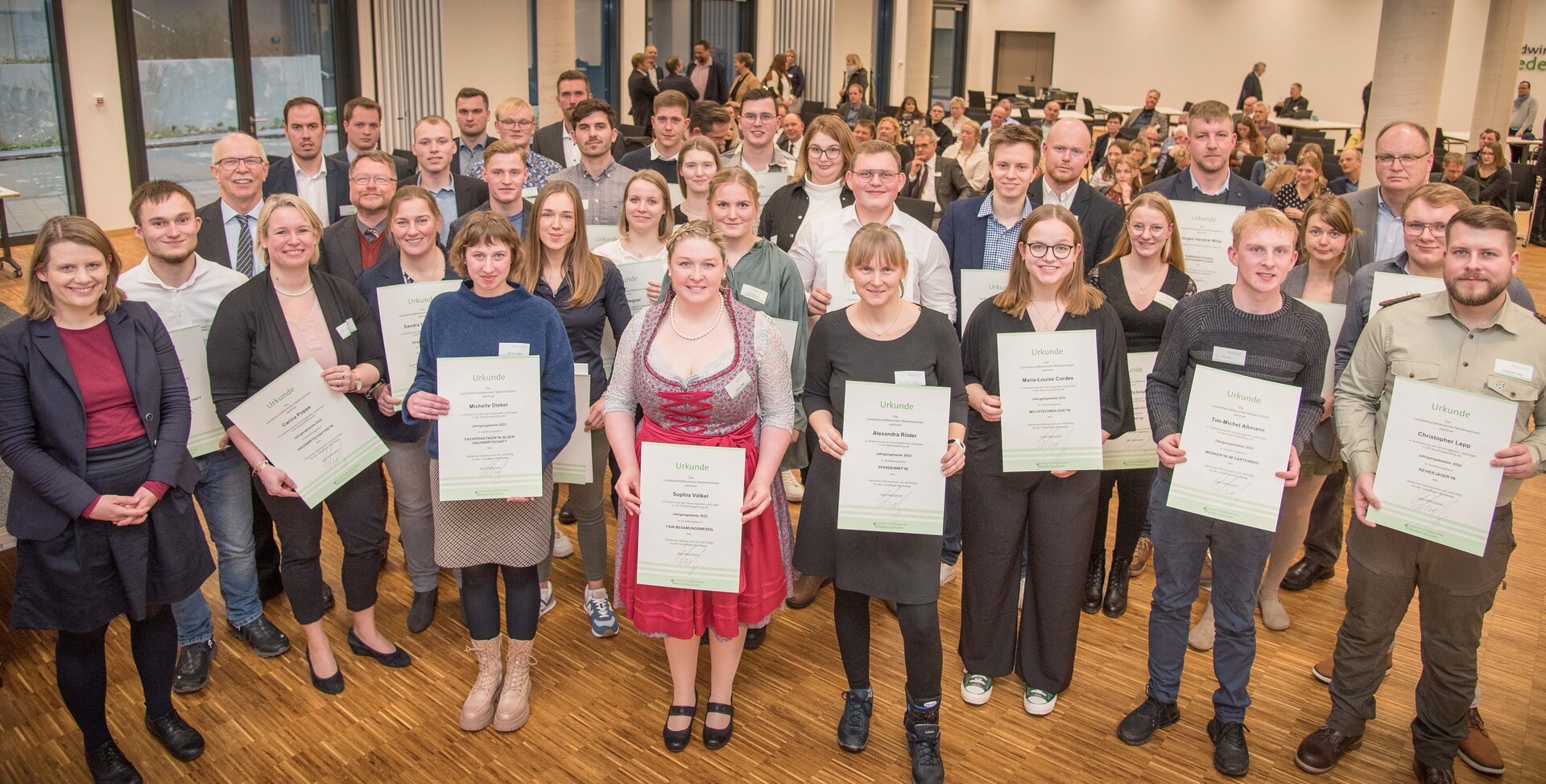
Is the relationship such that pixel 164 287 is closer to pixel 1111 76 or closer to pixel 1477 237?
pixel 1477 237

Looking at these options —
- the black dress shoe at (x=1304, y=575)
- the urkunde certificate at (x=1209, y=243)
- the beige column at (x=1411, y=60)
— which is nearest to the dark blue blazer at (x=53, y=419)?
the urkunde certificate at (x=1209, y=243)

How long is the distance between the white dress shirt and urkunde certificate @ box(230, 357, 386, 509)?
1.57m

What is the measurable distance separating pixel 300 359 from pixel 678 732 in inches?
62.7

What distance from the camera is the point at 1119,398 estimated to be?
127 inches

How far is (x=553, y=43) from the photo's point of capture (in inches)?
473

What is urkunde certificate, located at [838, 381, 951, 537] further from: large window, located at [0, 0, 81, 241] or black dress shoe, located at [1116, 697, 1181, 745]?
large window, located at [0, 0, 81, 241]

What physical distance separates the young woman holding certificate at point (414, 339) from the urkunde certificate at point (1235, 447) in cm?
232

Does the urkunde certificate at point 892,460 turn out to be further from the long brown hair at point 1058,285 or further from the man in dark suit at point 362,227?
the man in dark suit at point 362,227

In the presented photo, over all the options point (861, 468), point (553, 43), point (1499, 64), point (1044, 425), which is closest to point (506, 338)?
point (861, 468)

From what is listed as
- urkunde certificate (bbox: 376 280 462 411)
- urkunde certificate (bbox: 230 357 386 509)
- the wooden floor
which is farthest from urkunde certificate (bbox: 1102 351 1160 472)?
urkunde certificate (bbox: 230 357 386 509)

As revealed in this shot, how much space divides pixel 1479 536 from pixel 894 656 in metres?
1.84

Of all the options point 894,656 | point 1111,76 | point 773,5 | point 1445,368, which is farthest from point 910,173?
point 1111,76

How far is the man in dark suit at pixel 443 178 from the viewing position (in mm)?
4527

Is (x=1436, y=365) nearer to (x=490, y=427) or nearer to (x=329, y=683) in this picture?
(x=490, y=427)
